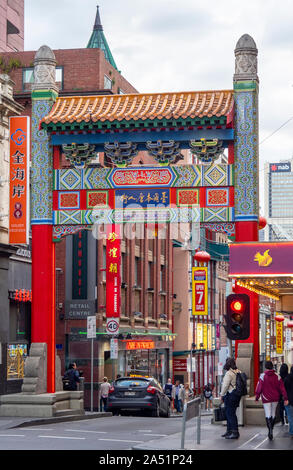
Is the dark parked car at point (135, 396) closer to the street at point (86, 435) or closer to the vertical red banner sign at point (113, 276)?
the street at point (86, 435)

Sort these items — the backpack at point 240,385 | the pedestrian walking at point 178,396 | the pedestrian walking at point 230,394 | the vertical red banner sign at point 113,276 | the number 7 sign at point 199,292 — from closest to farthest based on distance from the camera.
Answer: the pedestrian walking at point 230,394 < the backpack at point 240,385 < the vertical red banner sign at point 113,276 < the pedestrian walking at point 178,396 < the number 7 sign at point 199,292

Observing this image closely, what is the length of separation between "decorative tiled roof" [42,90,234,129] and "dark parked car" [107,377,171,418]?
10.5m

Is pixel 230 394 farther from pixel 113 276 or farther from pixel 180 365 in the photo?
pixel 180 365

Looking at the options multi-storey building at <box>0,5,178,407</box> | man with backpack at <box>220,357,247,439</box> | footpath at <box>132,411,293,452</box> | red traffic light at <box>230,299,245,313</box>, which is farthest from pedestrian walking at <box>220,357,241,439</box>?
multi-storey building at <box>0,5,178,407</box>

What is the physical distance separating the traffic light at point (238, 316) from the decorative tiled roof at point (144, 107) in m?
7.47

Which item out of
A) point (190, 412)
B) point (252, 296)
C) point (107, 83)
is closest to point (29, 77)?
point (107, 83)

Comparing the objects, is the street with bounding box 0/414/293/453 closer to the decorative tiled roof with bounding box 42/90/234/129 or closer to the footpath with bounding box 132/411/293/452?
the footpath with bounding box 132/411/293/452

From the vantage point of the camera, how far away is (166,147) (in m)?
28.0

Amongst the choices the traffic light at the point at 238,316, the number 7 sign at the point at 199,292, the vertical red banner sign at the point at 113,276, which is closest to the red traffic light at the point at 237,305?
the traffic light at the point at 238,316

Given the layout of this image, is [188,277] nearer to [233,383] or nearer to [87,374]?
[87,374]

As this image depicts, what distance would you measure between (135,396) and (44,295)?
24.4 ft

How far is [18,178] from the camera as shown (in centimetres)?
3369

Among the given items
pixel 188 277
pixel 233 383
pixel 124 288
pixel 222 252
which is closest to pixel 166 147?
pixel 233 383

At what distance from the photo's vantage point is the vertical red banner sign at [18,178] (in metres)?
33.5
